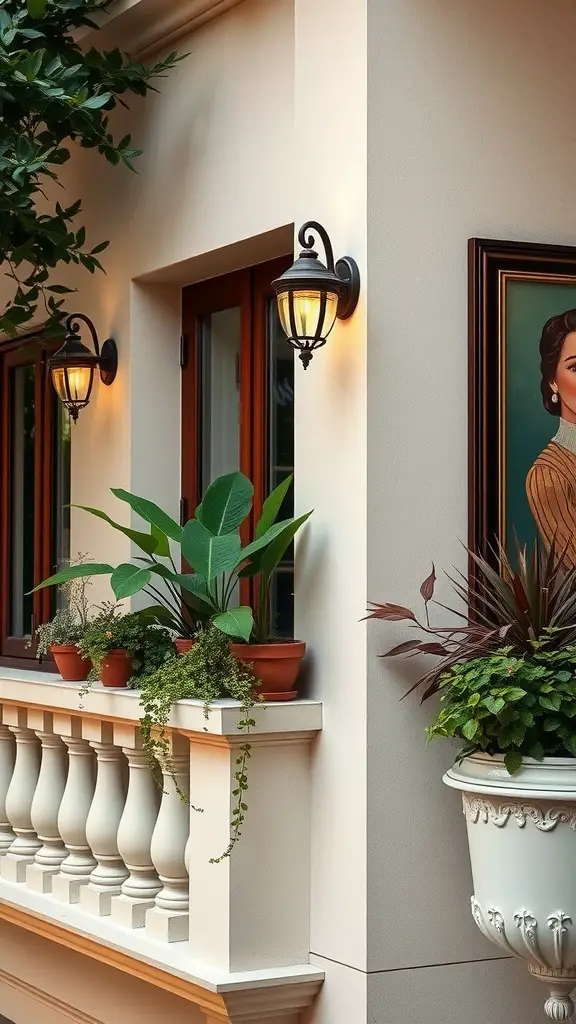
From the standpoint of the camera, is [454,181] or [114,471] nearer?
[454,181]

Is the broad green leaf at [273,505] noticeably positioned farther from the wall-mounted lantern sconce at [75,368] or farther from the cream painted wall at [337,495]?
the wall-mounted lantern sconce at [75,368]

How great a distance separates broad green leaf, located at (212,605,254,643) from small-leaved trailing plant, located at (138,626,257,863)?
106 mm

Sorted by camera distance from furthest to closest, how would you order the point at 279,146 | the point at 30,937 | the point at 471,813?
the point at 30,937 < the point at 279,146 < the point at 471,813

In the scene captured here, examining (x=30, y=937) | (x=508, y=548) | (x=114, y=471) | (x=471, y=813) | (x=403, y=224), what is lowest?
(x=30, y=937)

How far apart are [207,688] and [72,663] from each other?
3.57 ft

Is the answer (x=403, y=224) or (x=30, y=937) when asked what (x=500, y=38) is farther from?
(x=30, y=937)

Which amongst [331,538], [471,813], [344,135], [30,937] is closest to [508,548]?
[331,538]

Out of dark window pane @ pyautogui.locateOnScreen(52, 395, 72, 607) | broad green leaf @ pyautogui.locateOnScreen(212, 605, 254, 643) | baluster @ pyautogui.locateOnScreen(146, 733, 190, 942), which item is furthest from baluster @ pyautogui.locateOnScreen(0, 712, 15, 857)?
broad green leaf @ pyautogui.locateOnScreen(212, 605, 254, 643)

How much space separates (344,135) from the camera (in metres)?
4.15

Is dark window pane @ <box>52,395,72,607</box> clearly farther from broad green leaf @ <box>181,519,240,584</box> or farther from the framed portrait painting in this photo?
the framed portrait painting

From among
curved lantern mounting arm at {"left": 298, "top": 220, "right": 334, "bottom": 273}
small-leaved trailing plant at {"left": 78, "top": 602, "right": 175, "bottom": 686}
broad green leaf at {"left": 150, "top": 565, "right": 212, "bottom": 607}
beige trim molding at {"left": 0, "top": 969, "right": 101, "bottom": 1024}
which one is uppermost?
curved lantern mounting arm at {"left": 298, "top": 220, "right": 334, "bottom": 273}

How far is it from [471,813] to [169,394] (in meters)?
2.57

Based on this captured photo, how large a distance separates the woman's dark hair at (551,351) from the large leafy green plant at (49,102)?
190 centimetres

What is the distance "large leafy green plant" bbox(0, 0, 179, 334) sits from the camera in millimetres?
5156
